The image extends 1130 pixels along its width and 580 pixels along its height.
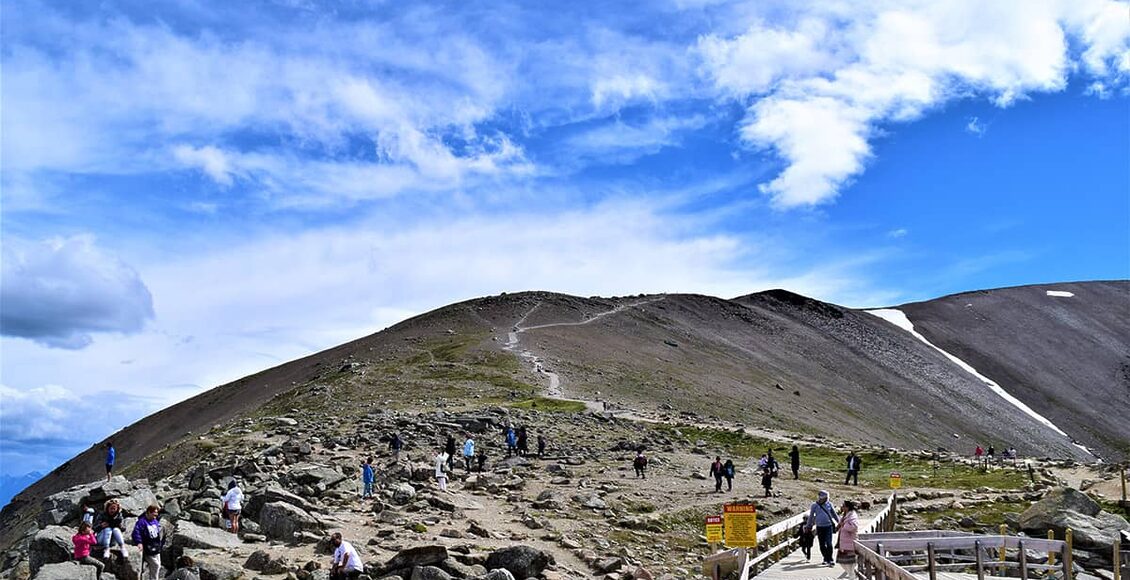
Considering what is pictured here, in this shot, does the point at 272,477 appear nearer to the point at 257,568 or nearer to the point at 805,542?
the point at 257,568

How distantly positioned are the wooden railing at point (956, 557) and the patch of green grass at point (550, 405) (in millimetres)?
44241

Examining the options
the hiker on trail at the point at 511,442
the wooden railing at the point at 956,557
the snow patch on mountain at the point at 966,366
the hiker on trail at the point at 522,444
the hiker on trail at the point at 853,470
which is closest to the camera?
the wooden railing at the point at 956,557

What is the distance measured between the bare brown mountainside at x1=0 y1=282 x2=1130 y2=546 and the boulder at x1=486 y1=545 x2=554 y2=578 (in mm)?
40850

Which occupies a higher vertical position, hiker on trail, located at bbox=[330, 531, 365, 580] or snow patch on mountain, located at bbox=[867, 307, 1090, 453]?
snow patch on mountain, located at bbox=[867, 307, 1090, 453]

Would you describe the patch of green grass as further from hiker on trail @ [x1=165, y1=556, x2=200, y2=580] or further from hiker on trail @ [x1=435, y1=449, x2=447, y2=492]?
hiker on trail @ [x1=165, y1=556, x2=200, y2=580]

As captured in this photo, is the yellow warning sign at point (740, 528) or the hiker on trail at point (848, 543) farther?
the yellow warning sign at point (740, 528)

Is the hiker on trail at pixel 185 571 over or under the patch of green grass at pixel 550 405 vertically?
under

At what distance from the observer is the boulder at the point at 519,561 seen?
21.4m

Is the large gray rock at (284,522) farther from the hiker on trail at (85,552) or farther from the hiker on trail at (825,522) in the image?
the hiker on trail at (825,522)

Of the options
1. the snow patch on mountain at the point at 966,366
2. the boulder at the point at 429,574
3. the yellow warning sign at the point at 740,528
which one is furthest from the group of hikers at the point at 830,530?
the snow patch on mountain at the point at 966,366

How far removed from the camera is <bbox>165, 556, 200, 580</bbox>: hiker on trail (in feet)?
67.4

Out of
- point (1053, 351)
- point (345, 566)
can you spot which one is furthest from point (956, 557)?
point (1053, 351)

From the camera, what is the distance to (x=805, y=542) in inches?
962

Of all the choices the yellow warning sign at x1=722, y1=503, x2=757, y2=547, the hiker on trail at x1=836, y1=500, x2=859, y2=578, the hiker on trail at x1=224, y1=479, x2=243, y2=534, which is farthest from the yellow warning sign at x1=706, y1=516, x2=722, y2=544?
the hiker on trail at x1=224, y1=479, x2=243, y2=534
